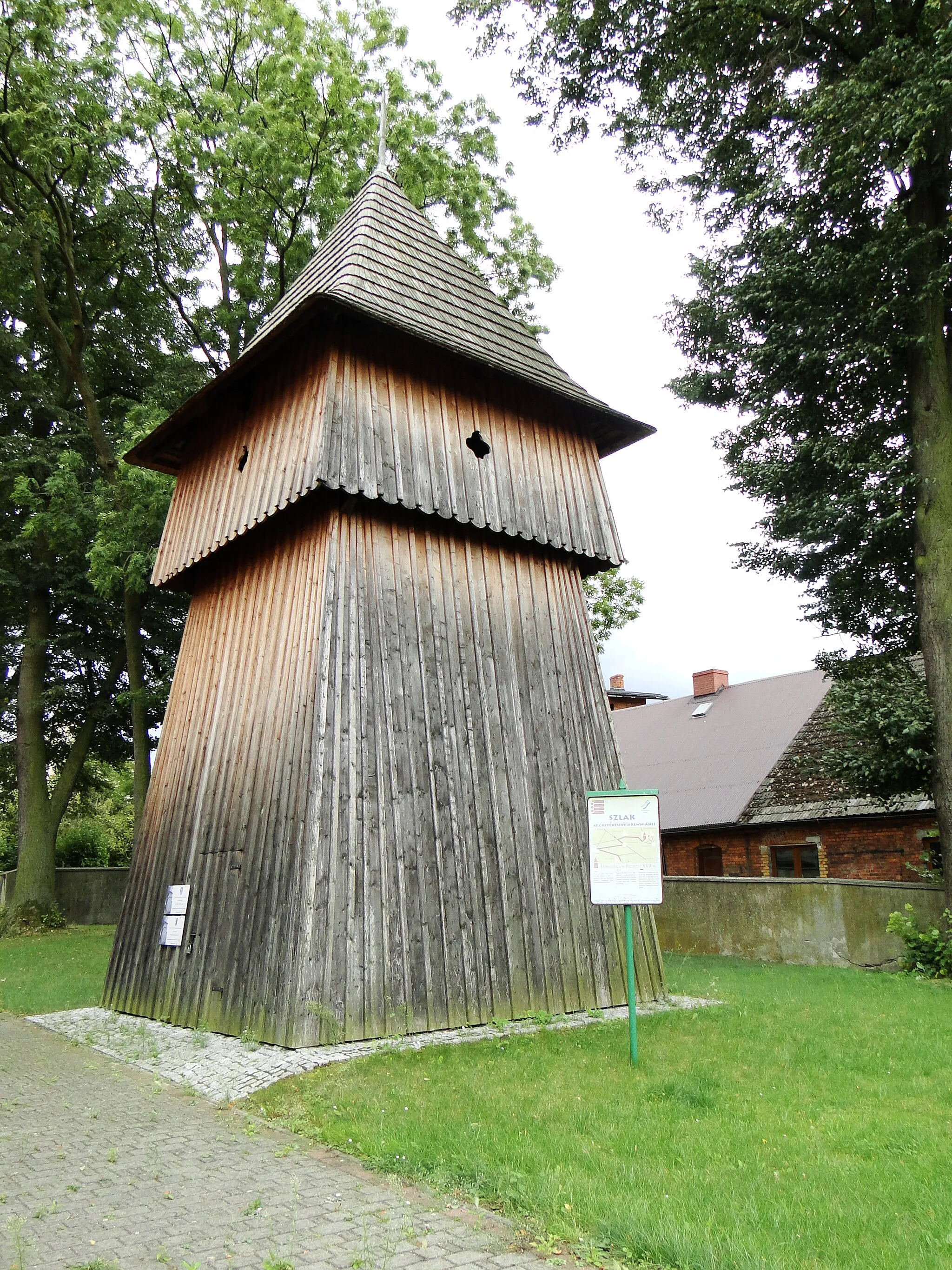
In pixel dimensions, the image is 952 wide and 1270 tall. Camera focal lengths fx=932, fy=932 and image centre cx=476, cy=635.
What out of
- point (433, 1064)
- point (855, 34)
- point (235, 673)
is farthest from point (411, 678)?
point (855, 34)

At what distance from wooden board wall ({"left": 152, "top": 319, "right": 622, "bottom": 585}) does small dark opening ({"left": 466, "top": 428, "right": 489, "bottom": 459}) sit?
8cm

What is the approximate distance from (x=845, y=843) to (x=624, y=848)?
15.1 metres

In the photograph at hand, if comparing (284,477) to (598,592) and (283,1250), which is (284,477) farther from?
(598,592)

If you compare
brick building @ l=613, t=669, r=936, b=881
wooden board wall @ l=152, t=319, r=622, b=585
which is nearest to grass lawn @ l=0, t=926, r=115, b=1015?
wooden board wall @ l=152, t=319, r=622, b=585

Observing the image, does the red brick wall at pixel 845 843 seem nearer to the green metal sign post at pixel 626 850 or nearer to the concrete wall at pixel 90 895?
the green metal sign post at pixel 626 850

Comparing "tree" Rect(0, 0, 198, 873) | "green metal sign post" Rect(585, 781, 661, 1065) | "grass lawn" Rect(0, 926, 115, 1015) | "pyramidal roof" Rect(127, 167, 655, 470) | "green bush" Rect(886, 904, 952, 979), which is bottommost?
"grass lawn" Rect(0, 926, 115, 1015)

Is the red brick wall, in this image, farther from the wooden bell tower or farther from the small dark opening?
the small dark opening

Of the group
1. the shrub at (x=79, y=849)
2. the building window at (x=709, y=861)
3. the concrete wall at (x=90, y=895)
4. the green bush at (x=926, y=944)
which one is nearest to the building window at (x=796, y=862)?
the building window at (x=709, y=861)

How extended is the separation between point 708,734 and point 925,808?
9.01m

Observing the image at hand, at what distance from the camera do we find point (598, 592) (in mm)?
22109

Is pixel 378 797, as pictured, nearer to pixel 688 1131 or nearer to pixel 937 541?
pixel 688 1131

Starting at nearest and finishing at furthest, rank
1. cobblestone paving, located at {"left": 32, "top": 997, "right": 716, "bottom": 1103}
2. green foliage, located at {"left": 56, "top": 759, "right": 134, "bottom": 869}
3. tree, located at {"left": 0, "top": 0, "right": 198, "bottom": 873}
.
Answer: cobblestone paving, located at {"left": 32, "top": 997, "right": 716, "bottom": 1103} → tree, located at {"left": 0, "top": 0, "right": 198, "bottom": 873} → green foliage, located at {"left": 56, "top": 759, "right": 134, "bottom": 869}

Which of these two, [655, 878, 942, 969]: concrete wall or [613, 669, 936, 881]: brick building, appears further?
[613, 669, 936, 881]: brick building

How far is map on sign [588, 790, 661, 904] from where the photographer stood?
744 centimetres
